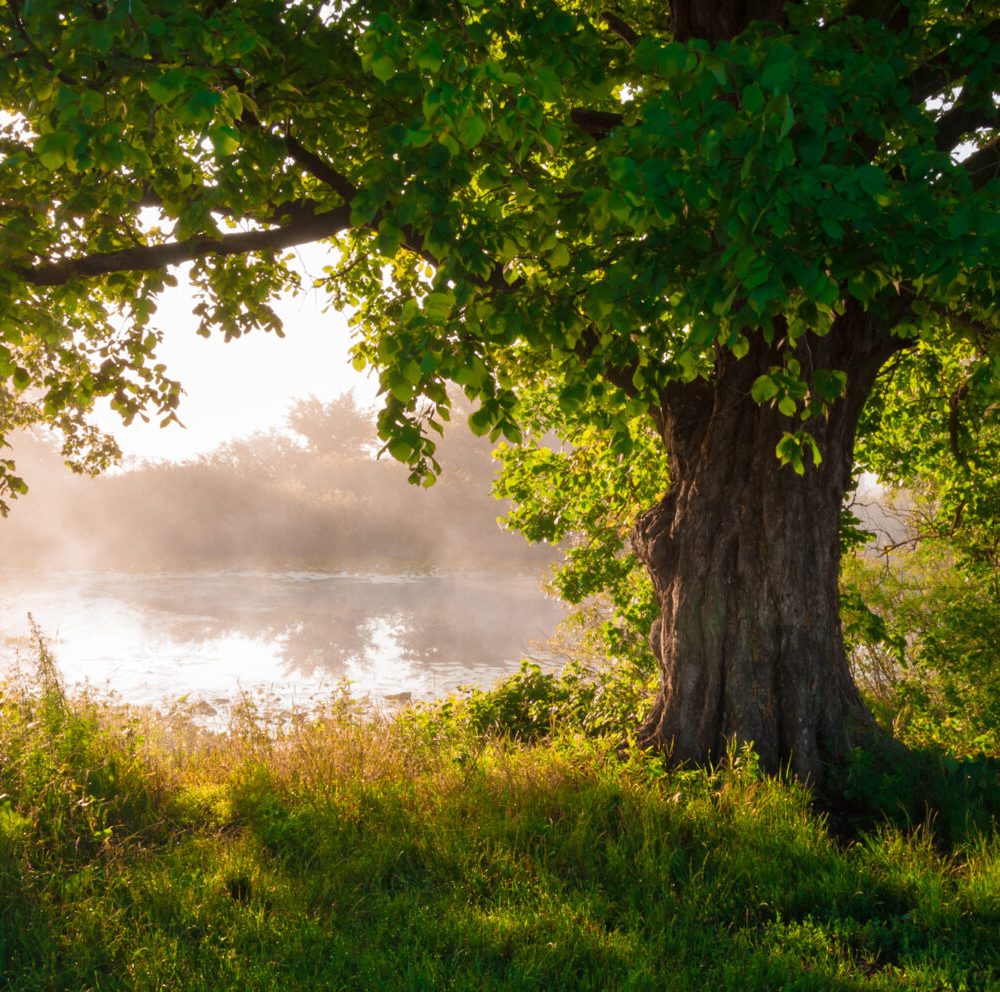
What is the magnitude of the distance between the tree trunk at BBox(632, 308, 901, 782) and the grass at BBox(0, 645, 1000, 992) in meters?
0.50

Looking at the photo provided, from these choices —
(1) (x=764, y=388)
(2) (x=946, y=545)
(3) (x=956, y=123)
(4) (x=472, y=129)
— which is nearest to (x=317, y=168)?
(4) (x=472, y=129)

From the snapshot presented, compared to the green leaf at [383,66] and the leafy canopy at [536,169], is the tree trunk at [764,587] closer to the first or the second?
the leafy canopy at [536,169]

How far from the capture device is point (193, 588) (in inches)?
1038

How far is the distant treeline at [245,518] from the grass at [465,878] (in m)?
27.0

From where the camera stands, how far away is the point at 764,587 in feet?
19.4

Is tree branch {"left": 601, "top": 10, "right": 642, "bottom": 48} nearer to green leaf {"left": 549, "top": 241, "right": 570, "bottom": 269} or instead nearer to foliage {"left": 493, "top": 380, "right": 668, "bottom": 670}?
green leaf {"left": 549, "top": 241, "right": 570, "bottom": 269}

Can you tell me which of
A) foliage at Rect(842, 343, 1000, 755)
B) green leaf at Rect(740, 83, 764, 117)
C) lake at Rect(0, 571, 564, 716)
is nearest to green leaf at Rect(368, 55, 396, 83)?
green leaf at Rect(740, 83, 764, 117)

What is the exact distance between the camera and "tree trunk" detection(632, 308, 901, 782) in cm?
584

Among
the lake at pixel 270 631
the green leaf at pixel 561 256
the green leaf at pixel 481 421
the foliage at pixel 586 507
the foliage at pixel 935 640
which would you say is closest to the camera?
the green leaf at pixel 481 421

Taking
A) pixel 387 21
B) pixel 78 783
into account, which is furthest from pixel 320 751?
pixel 387 21

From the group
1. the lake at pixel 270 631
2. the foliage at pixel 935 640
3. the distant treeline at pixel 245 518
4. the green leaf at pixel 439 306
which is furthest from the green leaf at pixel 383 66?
the distant treeline at pixel 245 518

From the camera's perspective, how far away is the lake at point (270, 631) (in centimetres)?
1511

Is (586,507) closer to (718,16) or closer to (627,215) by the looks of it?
(718,16)

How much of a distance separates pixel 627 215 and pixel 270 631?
1843 cm
